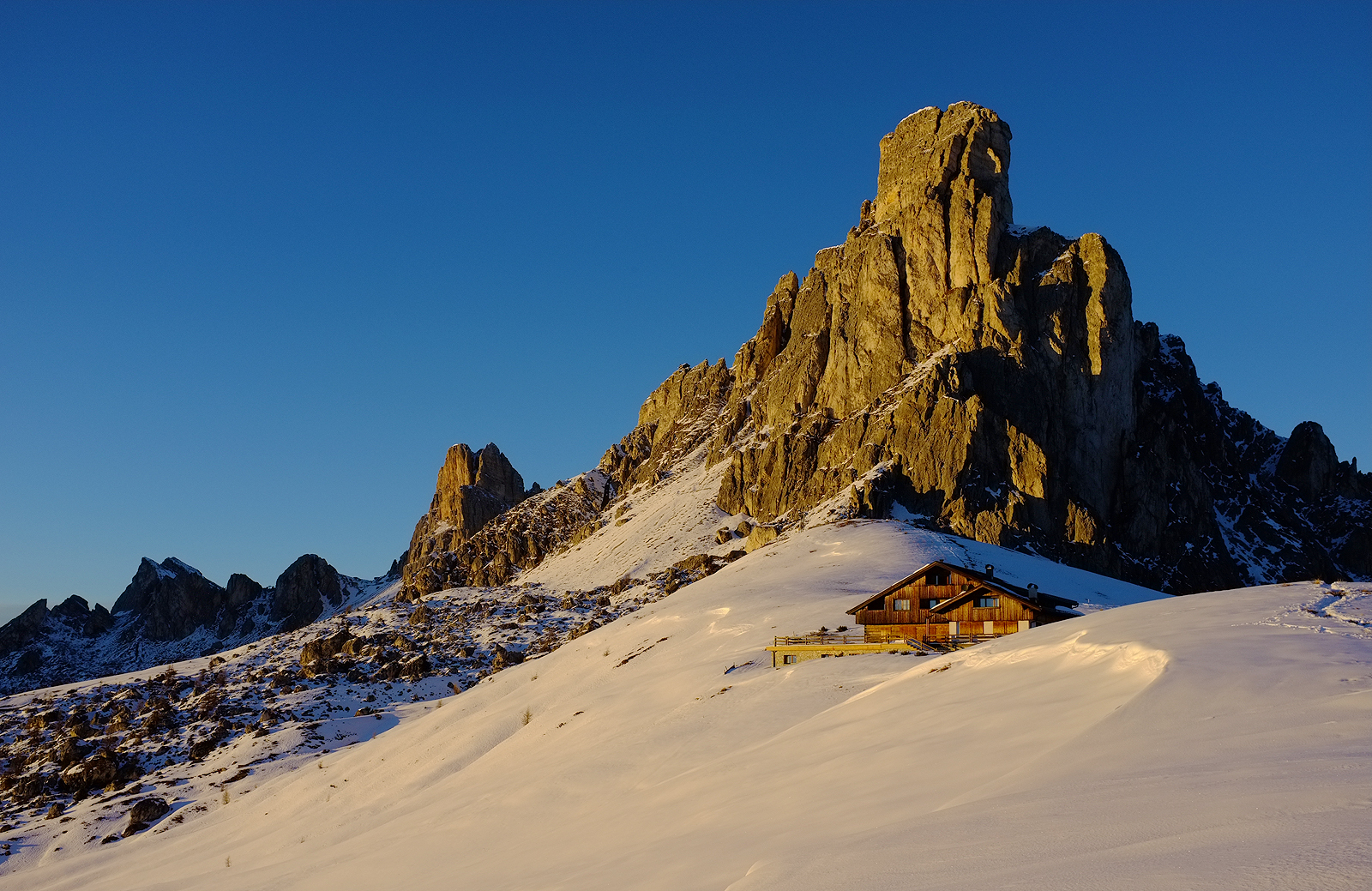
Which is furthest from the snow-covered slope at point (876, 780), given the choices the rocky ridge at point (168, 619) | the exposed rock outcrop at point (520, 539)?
the rocky ridge at point (168, 619)

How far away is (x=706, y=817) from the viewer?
20.2 meters

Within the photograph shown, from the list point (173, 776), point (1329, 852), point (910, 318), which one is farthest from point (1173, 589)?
point (1329, 852)

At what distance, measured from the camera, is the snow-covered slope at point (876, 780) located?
38.9 ft

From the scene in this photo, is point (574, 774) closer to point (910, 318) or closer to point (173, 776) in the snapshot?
point (173, 776)

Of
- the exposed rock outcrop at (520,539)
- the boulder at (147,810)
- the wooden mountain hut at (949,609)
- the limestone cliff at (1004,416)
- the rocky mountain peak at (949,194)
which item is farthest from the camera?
the exposed rock outcrop at (520,539)

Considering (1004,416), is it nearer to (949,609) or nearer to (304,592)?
(949,609)

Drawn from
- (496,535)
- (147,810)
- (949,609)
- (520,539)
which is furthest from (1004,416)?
(147,810)

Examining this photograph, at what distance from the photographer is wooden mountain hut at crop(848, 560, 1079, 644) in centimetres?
5150

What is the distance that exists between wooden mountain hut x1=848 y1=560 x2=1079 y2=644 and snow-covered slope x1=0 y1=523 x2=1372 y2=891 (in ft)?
16.7

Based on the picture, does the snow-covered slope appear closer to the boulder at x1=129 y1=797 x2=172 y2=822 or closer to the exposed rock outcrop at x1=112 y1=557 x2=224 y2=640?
the boulder at x1=129 y1=797 x2=172 y2=822

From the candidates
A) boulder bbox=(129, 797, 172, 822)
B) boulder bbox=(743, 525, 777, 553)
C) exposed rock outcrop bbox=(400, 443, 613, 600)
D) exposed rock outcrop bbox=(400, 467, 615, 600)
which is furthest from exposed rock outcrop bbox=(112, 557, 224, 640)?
boulder bbox=(129, 797, 172, 822)

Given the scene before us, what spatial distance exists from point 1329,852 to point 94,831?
A: 195 ft

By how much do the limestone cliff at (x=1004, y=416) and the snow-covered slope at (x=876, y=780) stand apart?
6538 cm

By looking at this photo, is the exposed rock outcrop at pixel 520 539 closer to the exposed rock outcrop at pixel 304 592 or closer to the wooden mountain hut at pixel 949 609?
the exposed rock outcrop at pixel 304 592
